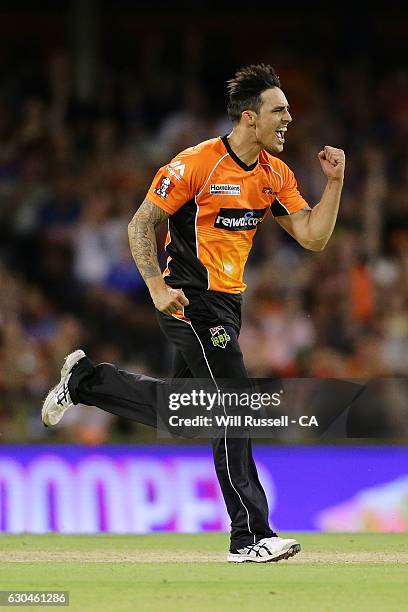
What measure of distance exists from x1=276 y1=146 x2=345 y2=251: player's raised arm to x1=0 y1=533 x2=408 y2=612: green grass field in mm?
1747

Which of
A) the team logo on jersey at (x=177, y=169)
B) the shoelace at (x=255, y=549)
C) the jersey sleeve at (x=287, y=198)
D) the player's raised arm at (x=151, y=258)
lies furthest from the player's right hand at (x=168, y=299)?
the shoelace at (x=255, y=549)

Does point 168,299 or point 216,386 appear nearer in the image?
point 168,299

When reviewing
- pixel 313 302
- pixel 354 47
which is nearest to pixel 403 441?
pixel 313 302

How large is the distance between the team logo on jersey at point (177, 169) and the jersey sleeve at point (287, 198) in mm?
648

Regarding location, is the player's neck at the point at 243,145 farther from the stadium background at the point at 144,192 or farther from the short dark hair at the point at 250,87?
the stadium background at the point at 144,192

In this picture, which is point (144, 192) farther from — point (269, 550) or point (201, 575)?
point (201, 575)

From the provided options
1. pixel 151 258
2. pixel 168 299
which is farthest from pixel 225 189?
pixel 168 299

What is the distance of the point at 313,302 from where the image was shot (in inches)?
487

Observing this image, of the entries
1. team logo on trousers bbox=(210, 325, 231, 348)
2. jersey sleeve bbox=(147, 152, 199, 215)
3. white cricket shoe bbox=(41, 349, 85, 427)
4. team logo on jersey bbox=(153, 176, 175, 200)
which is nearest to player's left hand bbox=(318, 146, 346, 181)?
jersey sleeve bbox=(147, 152, 199, 215)

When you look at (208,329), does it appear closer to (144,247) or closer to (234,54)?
(144,247)

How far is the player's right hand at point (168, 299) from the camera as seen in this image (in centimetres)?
681

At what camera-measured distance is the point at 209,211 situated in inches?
278

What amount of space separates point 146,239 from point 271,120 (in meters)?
0.93

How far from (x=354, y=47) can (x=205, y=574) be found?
34.2 ft
